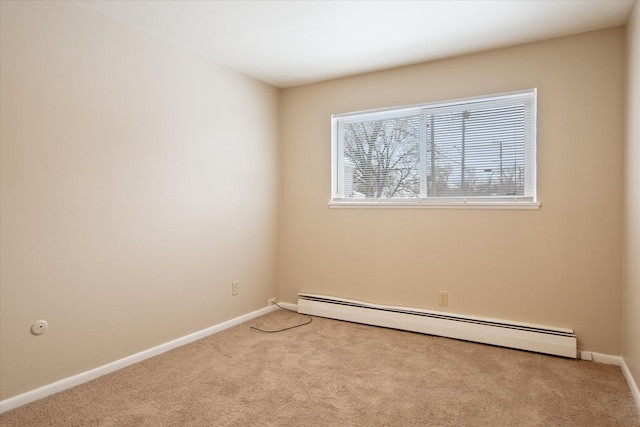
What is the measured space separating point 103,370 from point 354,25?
9.16 feet

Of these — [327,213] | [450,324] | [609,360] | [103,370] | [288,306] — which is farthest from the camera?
[288,306]

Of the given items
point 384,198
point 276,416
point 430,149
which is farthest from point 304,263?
point 276,416

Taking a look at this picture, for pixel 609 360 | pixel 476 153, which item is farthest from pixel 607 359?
pixel 476 153

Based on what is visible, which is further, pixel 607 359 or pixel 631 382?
pixel 607 359

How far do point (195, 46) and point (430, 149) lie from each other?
6.82 ft

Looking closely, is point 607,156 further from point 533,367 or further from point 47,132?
point 47,132

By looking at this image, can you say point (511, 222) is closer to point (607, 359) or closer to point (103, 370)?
point (607, 359)

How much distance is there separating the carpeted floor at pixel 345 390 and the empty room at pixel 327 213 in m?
0.02

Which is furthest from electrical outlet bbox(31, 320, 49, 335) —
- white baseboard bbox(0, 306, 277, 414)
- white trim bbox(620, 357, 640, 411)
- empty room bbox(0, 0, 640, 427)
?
white trim bbox(620, 357, 640, 411)

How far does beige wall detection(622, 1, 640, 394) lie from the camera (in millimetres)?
2146

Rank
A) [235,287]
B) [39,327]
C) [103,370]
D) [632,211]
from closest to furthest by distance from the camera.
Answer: [39,327] → [632,211] → [103,370] → [235,287]

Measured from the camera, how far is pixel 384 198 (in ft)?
11.5

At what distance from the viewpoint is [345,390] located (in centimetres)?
221

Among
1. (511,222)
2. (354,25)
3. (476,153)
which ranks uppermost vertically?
(354,25)
